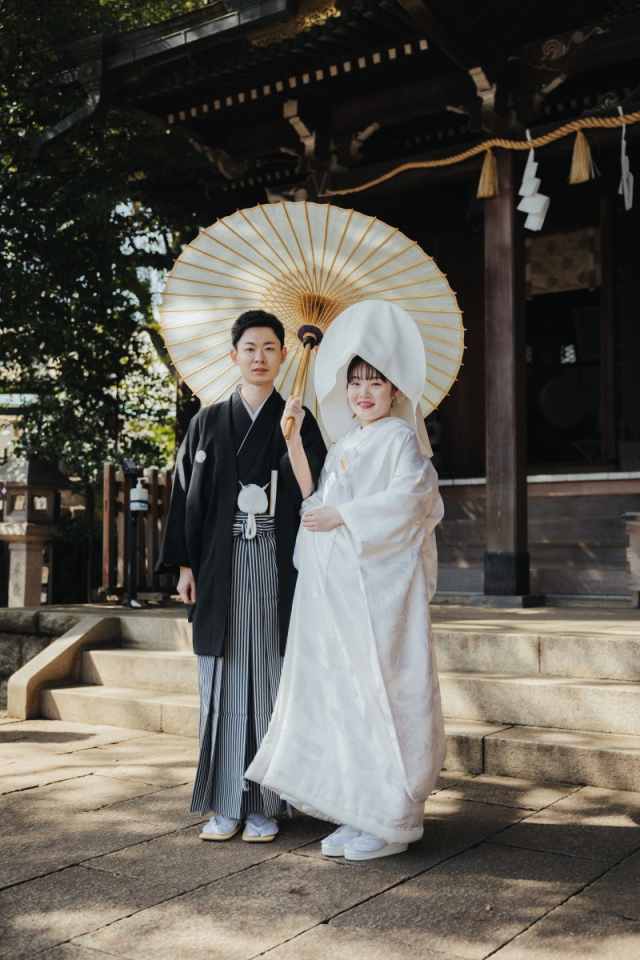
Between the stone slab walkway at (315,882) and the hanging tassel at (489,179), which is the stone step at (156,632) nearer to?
the stone slab walkway at (315,882)

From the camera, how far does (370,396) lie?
3229mm

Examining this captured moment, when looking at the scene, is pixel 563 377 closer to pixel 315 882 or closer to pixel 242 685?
pixel 242 685

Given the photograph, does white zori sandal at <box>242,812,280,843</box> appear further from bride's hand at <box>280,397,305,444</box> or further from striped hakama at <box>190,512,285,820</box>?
bride's hand at <box>280,397,305,444</box>

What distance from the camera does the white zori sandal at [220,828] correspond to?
322cm

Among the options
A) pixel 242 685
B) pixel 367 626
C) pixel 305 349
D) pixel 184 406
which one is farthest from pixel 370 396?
pixel 184 406

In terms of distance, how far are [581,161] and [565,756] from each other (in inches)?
162

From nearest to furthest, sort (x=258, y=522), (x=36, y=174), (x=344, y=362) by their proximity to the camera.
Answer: (x=344, y=362) < (x=258, y=522) < (x=36, y=174)

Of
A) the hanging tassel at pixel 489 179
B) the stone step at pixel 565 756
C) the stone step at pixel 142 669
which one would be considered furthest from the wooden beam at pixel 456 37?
the stone step at pixel 565 756

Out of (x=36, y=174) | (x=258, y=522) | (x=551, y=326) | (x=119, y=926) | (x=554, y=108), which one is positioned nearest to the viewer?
(x=119, y=926)

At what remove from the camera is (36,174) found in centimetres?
827

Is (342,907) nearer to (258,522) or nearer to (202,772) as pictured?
(202,772)

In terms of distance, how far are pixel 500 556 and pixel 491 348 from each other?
147cm

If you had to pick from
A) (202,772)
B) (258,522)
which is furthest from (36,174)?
(202,772)

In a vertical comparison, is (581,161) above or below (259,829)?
above
